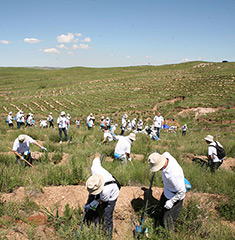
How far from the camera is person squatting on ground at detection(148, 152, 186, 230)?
344 centimetres

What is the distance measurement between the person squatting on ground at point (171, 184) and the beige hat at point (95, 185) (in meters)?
1.00

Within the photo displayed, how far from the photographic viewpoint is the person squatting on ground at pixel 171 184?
3.44m

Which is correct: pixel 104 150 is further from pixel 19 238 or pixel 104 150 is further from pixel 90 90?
pixel 90 90

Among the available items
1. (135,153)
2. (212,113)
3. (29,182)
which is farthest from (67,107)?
(29,182)

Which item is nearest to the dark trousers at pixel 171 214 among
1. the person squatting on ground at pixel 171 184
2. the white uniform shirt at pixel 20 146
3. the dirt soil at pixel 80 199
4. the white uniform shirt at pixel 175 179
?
the person squatting on ground at pixel 171 184

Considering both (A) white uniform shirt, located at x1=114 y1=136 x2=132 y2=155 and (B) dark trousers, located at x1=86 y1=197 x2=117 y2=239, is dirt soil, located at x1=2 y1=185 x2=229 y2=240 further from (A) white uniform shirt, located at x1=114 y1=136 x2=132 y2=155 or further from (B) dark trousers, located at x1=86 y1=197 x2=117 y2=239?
(A) white uniform shirt, located at x1=114 y1=136 x2=132 y2=155

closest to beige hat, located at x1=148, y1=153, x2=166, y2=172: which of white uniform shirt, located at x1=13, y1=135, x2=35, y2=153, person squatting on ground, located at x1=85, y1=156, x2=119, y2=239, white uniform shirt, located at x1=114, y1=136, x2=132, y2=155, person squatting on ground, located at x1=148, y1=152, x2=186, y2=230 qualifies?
person squatting on ground, located at x1=148, y1=152, x2=186, y2=230

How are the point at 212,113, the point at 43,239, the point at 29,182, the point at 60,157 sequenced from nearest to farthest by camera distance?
the point at 43,239, the point at 29,182, the point at 60,157, the point at 212,113

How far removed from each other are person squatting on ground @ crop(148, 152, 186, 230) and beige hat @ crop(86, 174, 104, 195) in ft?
3.28

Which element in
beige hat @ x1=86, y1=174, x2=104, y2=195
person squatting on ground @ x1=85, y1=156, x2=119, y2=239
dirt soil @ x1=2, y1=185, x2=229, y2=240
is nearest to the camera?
beige hat @ x1=86, y1=174, x2=104, y2=195

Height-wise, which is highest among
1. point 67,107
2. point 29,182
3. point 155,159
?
point 155,159

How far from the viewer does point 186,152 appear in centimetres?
884

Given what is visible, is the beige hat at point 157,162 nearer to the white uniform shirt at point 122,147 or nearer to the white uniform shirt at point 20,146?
the white uniform shirt at point 122,147

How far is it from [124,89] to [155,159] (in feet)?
Result: 145
